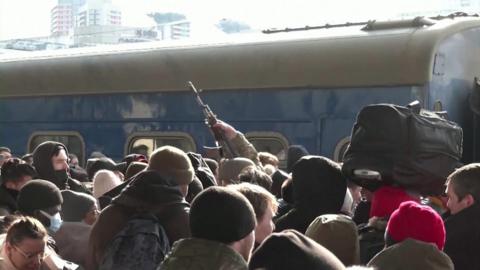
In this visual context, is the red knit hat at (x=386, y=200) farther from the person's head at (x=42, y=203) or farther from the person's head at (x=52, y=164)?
the person's head at (x=52, y=164)

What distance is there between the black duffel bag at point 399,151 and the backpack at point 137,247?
95 centimetres

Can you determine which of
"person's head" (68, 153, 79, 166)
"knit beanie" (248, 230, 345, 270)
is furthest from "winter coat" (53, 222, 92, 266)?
"person's head" (68, 153, 79, 166)

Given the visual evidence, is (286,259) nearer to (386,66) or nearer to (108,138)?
(386,66)

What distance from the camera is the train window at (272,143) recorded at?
7273 mm

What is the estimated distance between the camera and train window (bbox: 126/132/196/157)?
318 inches

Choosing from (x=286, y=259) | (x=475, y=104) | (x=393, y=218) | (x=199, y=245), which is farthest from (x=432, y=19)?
(x=286, y=259)

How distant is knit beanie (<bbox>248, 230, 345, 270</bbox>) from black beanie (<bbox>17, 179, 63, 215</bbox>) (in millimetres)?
2265

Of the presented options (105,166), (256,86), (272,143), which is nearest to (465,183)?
(105,166)

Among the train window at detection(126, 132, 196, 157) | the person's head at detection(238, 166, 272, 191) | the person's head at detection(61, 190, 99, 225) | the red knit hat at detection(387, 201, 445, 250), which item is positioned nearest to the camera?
the red knit hat at detection(387, 201, 445, 250)

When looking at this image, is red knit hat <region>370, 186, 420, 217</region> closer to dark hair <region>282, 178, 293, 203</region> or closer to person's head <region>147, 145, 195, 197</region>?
dark hair <region>282, 178, 293, 203</region>

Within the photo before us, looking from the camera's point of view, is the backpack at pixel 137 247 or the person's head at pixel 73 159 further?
the person's head at pixel 73 159

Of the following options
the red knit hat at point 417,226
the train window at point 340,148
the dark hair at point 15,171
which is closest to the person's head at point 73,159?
the train window at point 340,148

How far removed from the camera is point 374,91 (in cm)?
682

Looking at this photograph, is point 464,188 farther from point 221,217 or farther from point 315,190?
Answer: point 221,217
